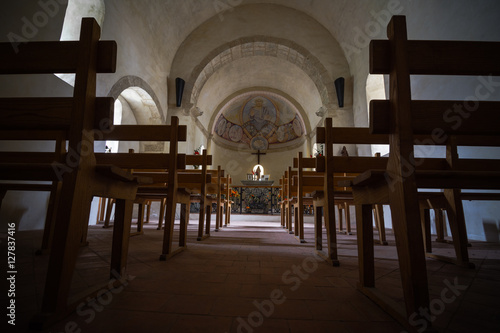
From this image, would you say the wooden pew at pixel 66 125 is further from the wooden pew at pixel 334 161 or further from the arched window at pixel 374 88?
the arched window at pixel 374 88

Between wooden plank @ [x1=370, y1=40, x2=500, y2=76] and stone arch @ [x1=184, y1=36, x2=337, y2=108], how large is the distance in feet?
24.6

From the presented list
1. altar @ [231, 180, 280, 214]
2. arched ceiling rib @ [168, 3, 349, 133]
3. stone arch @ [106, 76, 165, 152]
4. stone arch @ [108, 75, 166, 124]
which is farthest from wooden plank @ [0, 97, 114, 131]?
altar @ [231, 180, 280, 214]

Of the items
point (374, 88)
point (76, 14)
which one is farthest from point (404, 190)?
point (374, 88)

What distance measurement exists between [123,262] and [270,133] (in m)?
14.4

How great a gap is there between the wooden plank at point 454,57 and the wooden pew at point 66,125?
1.11 meters

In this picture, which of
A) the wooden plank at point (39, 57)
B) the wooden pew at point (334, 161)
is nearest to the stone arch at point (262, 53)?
the wooden pew at point (334, 161)

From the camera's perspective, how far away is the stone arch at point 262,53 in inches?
329

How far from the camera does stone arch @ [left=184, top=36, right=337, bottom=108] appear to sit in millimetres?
8367

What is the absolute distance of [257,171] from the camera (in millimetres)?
14773

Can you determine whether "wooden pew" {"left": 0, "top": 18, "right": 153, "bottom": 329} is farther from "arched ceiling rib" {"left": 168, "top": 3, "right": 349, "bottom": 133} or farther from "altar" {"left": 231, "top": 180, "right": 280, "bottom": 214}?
"altar" {"left": 231, "top": 180, "right": 280, "bottom": 214}

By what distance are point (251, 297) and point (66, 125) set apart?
0.97 metres

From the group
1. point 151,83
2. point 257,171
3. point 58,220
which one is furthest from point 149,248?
point 257,171

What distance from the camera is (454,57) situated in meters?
0.88

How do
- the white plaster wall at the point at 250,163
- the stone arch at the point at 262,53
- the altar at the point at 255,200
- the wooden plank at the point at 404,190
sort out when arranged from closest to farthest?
the wooden plank at the point at 404,190 < the stone arch at the point at 262,53 < the altar at the point at 255,200 < the white plaster wall at the point at 250,163
